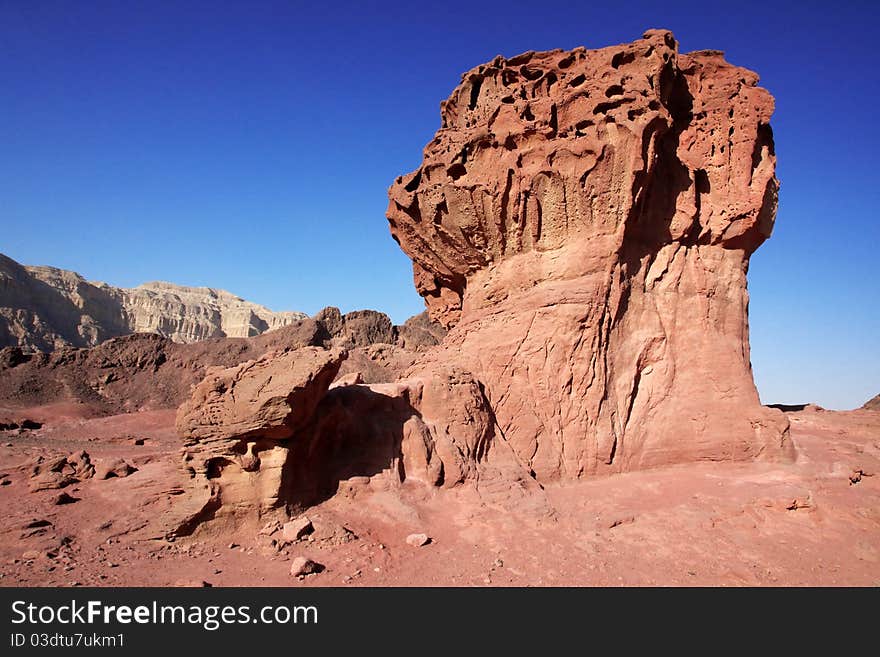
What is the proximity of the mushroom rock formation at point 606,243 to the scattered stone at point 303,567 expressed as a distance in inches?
173

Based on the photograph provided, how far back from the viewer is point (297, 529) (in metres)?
Result: 6.89

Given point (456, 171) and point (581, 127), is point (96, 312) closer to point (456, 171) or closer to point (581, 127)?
point (456, 171)

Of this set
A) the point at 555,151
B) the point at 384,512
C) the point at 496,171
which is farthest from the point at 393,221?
the point at 384,512

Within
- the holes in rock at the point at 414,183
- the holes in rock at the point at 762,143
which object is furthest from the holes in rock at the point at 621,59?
the holes in rock at the point at 414,183

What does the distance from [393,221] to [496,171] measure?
116 inches

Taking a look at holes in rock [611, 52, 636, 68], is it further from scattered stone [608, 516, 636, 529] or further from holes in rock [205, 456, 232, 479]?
holes in rock [205, 456, 232, 479]

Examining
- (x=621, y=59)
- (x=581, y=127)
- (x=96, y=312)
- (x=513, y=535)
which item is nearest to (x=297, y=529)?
Result: (x=513, y=535)

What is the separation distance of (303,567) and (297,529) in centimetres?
80

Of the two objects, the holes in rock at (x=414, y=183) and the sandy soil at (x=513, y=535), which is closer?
the sandy soil at (x=513, y=535)

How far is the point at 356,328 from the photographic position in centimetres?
3197

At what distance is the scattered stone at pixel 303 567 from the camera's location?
6.13 m

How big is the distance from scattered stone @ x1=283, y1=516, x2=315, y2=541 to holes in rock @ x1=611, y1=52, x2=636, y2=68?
1013 centimetres

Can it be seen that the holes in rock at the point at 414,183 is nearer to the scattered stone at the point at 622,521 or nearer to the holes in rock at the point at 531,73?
the holes in rock at the point at 531,73
